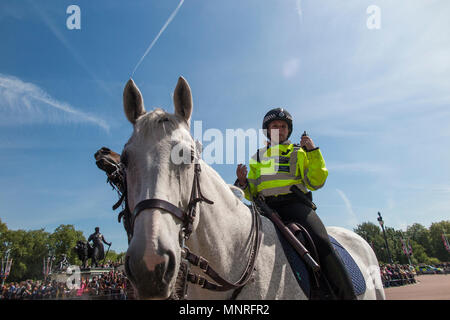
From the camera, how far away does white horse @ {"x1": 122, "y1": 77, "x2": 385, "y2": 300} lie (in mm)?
1565

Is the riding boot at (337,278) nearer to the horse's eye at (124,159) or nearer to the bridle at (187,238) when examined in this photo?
the bridle at (187,238)

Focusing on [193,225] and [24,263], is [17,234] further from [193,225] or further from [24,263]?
[193,225]

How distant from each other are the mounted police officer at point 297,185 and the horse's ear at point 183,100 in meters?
1.38

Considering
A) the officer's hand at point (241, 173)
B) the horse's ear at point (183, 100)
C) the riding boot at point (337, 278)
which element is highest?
the horse's ear at point (183, 100)

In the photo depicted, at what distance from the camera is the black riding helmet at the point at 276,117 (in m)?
3.96

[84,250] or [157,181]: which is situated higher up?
[84,250]

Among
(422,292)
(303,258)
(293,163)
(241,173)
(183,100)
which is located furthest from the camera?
(422,292)

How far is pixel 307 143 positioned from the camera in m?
3.43

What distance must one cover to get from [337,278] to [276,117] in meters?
2.30

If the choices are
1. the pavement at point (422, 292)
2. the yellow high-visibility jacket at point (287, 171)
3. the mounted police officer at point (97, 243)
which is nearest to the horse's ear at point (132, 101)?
the yellow high-visibility jacket at point (287, 171)

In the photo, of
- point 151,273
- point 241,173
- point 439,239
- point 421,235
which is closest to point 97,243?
point 241,173

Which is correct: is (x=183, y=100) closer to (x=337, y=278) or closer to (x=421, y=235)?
(x=337, y=278)
